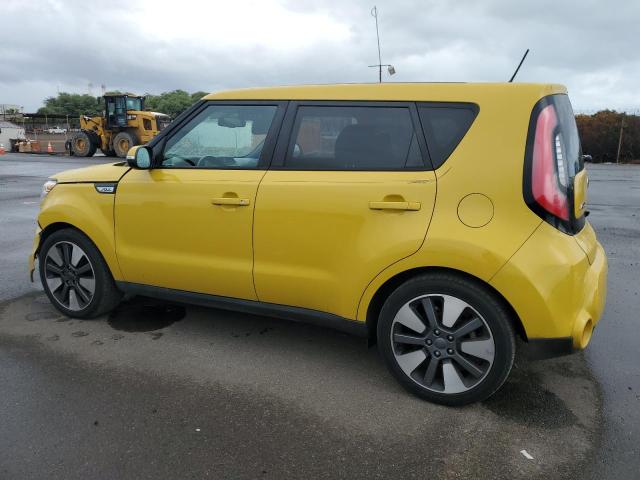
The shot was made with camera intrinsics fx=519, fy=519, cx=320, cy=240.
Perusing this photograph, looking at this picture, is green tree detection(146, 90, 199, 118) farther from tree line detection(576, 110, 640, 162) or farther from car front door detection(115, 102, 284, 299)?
car front door detection(115, 102, 284, 299)

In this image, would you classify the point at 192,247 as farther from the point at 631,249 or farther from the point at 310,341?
the point at 631,249

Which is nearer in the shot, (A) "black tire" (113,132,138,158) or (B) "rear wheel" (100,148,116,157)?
(A) "black tire" (113,132,138,158)

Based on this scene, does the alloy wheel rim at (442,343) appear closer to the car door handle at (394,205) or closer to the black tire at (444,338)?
the black tire at (444,338)

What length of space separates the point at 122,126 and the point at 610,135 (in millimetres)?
25674

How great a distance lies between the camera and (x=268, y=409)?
9.39ft

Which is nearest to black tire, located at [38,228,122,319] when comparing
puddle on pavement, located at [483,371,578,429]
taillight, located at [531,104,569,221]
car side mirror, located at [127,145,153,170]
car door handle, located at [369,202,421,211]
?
car side mirror, located at [127,145,153,170]

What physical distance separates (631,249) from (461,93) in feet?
16.0

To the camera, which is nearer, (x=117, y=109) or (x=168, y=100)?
(x=117, y=109)

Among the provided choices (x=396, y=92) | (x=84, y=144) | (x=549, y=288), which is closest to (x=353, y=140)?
(x=396, y=92)

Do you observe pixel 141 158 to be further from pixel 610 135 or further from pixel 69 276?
pixel 610 135

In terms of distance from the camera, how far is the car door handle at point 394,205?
277 cm

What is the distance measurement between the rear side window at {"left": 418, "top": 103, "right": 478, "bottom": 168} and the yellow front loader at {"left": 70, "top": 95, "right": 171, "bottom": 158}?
23007 mm

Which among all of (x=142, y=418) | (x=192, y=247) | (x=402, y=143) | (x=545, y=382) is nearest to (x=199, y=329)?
(x=192, y=247)

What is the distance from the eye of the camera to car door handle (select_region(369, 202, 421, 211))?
9.09ft
